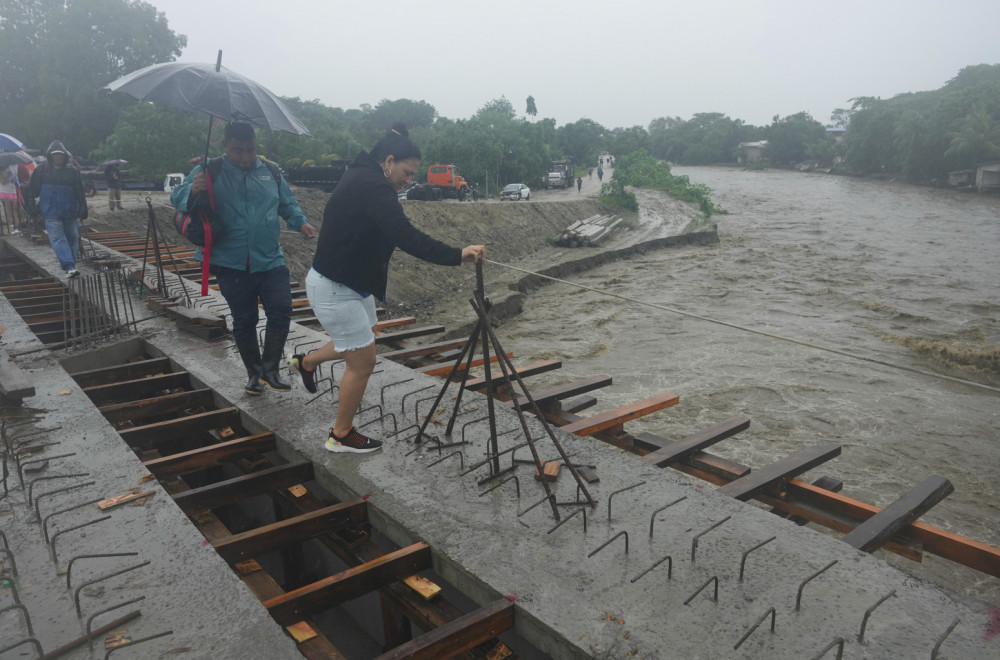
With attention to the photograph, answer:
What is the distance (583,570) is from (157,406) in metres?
3.62

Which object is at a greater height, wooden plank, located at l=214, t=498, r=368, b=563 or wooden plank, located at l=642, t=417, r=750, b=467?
wooden plank, located at l=214, t=498, r=368, b=563

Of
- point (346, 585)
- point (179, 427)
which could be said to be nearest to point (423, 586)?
point (346, 585)

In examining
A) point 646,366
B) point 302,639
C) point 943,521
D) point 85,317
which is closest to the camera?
point 302,639

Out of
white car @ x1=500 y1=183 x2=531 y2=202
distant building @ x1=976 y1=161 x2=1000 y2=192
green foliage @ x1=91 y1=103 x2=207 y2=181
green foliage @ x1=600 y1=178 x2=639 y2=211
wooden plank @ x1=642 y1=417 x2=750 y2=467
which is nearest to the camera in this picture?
wooden plank @ x1=642 y1=417 x2=750 y2=467

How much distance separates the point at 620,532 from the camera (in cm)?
281

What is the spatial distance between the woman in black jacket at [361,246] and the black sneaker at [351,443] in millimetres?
196

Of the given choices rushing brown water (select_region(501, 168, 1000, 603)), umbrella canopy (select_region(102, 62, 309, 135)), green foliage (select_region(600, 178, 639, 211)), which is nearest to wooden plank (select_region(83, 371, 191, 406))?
umbrella canopy (select_region(102, 62, 309, 135))

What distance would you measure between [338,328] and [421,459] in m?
0.90

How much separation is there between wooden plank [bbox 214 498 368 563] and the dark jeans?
186 cm

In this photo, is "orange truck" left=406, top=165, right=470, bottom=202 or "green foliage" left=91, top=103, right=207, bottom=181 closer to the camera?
"green foliage" left=91, top=103, right=207, bottom=181

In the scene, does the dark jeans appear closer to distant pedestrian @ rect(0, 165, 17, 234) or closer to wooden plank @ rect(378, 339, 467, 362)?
wooden plank @ rect(378, 339, 467, 362)

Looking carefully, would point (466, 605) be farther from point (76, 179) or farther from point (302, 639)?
point (76, 179)

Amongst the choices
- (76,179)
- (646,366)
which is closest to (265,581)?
(76,179)

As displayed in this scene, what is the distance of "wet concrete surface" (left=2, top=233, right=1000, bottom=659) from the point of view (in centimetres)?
226
